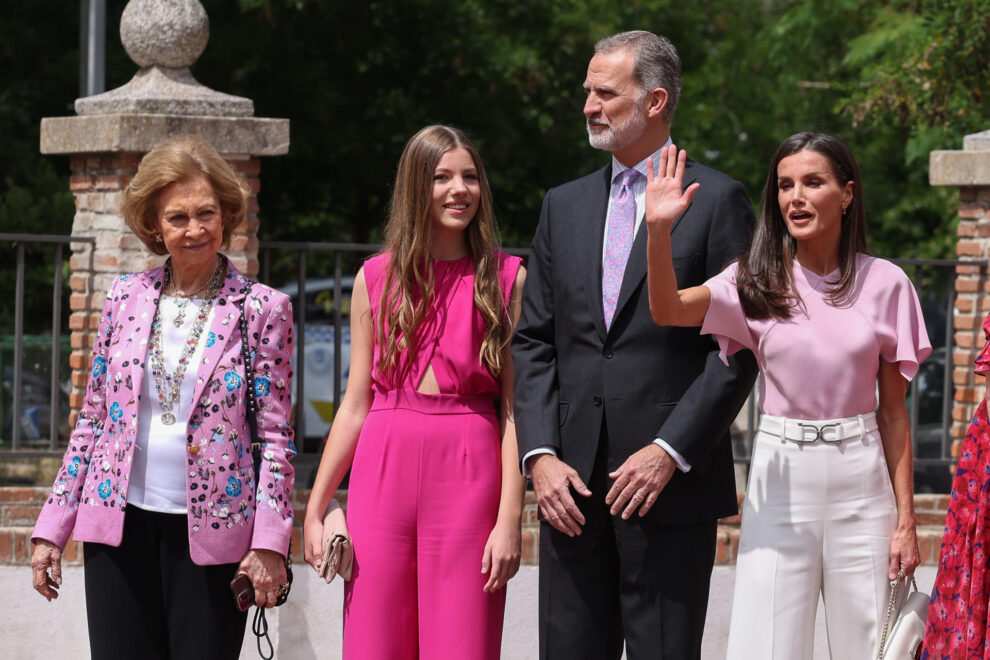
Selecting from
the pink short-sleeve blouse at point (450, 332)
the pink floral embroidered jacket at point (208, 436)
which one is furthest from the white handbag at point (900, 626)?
the pink floral embroidered jacket at point (208, 436)

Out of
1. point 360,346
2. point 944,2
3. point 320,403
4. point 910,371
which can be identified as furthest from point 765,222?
point 944,2

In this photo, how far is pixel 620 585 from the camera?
3740 mm

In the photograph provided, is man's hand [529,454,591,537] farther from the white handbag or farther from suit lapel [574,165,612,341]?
the white handbag

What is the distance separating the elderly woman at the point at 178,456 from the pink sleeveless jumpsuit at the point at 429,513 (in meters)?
0.24

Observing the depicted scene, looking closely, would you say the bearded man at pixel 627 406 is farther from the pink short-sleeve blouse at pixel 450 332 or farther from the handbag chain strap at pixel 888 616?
the handbag chain strap at pixel 888 616

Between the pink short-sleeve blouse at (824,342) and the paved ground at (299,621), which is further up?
the pink short-sleeve blouse at (824,342)

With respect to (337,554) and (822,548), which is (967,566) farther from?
(337,554)

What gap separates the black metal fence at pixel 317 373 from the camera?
6348 mm

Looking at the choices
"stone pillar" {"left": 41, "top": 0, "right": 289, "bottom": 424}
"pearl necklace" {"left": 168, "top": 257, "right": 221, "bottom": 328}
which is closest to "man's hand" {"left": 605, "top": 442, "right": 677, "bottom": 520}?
"pearl necklace" {"left": 168, "top": 257, "right": 221, "bottom": 328}

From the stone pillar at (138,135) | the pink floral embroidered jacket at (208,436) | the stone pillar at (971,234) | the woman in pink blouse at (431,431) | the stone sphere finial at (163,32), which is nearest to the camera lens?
the pink floral embroidered jacket at (208,436)

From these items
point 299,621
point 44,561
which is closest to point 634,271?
point 44,561

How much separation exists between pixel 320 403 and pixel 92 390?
4.66m

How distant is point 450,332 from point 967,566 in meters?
1.57

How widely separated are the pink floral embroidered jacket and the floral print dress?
1.83m
